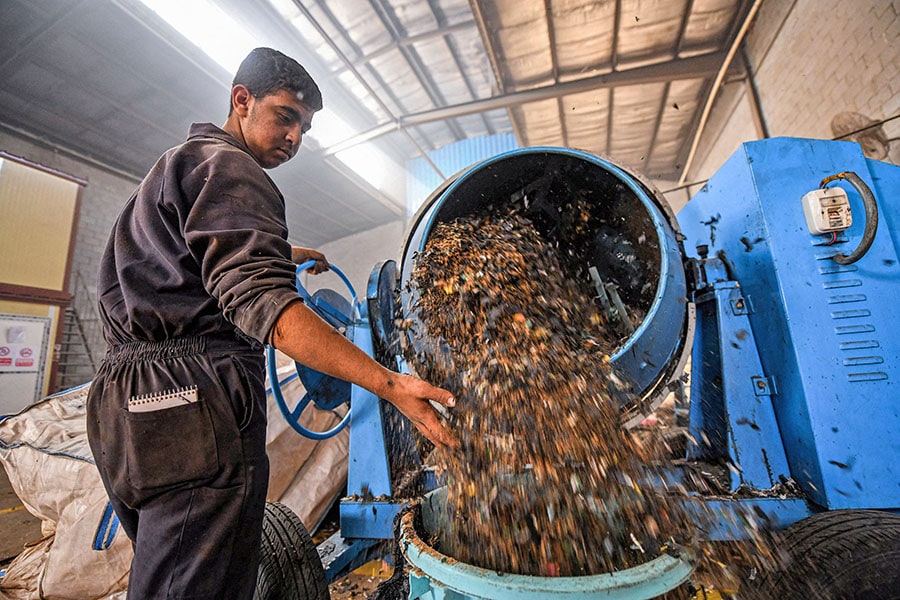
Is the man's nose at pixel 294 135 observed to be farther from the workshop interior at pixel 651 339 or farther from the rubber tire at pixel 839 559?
the rubber tire at pixel 839 559

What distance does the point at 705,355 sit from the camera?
162cm

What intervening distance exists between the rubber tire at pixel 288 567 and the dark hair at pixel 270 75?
128 cm

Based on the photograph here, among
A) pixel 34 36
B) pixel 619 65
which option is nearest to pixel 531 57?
pixel 619 65

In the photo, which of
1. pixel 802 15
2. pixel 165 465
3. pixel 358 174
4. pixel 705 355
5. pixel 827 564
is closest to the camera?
pixel 165 465

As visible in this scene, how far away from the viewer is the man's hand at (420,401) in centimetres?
84

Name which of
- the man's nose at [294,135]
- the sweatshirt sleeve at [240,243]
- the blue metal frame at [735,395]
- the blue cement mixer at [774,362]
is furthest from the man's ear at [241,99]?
the blue metal frame at [735,395]

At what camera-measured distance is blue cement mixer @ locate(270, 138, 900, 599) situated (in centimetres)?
119

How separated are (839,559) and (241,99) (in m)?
1.87

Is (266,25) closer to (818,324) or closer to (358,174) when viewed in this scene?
(358,174)

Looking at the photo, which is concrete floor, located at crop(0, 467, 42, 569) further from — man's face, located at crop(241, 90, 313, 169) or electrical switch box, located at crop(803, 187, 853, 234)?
electrical switch box, located at crop(803, 187, 853, 234)

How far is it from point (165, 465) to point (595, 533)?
0.90 meters

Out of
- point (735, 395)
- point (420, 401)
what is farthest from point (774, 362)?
point (420, 401)

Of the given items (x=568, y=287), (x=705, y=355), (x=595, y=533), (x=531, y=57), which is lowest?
(x=595, y=533)

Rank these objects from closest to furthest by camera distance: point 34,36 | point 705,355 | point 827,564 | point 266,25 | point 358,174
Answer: point 827,564 < point 705,355 < point 34,36 < point 266,25 < point 358,174
